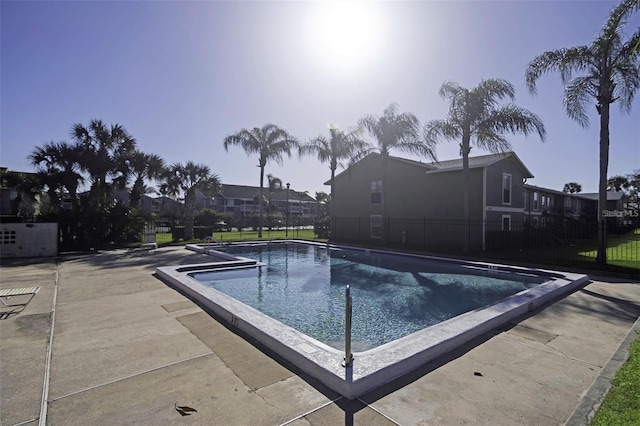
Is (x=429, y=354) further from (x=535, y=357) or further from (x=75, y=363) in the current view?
(x=75, y=363)

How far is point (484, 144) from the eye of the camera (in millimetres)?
16406

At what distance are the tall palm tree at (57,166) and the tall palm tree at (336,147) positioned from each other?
14.5m

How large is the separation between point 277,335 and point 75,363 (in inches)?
102

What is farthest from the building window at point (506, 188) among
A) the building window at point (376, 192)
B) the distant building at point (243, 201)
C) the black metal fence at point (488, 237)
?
the distant building at point (243, 201)

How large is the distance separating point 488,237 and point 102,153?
23.5 metres

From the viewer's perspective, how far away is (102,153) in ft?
63.0

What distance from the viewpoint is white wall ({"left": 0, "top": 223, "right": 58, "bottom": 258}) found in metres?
14.4

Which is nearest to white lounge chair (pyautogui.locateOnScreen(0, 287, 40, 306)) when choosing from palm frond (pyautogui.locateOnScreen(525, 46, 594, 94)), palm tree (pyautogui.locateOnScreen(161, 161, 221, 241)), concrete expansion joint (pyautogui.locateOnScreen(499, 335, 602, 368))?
concrete expansion joint (pyautogui.locateOnScreen(499, 335, 602, 368))

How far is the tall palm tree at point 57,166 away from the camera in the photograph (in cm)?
1786

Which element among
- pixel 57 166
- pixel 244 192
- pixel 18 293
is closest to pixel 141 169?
pixel 57 166

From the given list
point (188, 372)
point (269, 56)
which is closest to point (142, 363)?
point (188, 372)

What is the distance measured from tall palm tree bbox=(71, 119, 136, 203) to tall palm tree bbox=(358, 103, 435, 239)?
50.7 ft

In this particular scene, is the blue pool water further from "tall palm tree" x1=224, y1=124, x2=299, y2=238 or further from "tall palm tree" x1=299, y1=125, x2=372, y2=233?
"tall palm tree" x1=224, y1=124, x2=299, y2=238

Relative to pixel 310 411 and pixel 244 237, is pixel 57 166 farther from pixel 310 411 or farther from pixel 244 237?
pixel 310 411
